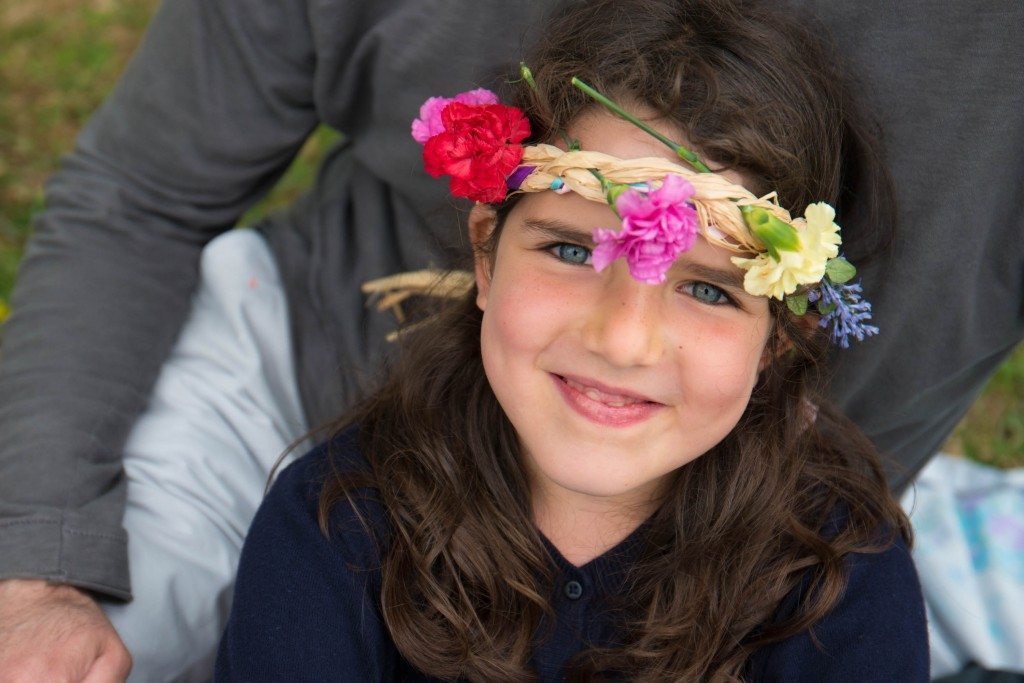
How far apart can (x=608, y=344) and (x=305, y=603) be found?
741mm

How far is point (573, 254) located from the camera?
1.79 metres

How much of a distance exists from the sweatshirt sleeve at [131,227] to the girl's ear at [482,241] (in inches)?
26.9

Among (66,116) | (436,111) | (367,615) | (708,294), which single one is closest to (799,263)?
(708,294)

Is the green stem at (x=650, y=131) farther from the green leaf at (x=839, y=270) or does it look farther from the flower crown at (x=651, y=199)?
the green leaf at (x=839, y=270)

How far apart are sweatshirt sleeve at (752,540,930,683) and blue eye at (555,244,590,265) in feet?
2.50

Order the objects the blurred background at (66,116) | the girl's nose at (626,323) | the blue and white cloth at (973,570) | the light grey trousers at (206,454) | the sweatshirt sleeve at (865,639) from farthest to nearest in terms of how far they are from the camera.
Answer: the blurred background at (66,116)
the blue and white cloth at (973,570)
the light grey trousers at (206,454)
the sweatshirt sleeve at (865,639)
the girl's nose at (626,323)

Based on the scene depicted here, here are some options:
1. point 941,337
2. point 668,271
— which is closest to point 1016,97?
point 941,337

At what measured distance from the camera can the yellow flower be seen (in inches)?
64.6

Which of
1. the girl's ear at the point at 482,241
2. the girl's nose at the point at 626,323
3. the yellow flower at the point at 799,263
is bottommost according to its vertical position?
the girl's ear at the point at 482,241

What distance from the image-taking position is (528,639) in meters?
1.98

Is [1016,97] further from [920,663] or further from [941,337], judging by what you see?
[920,663]

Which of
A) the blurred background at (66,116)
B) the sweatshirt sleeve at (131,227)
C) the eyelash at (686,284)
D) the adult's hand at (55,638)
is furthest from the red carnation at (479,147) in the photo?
the blurred background at (66,116)

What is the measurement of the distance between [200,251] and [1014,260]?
1.81 m

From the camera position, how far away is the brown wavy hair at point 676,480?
1.83 m
